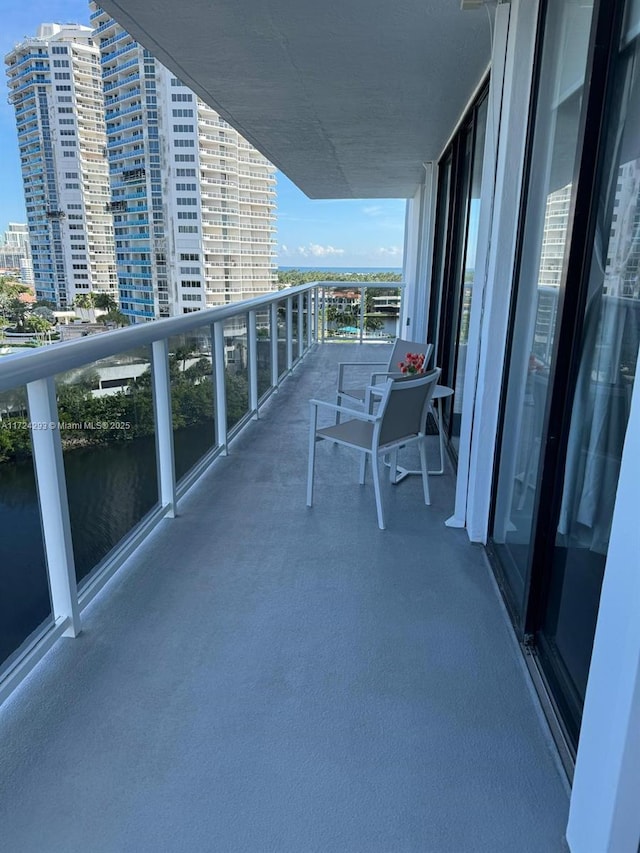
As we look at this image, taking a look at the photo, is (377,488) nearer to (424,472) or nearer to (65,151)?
(424,472)

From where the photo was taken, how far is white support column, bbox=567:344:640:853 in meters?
0.96

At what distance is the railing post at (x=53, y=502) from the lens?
170cm

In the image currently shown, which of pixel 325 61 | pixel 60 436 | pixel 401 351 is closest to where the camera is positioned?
pixel 60 436

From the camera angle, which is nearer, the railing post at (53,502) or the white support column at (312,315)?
the railing post at (53,502)

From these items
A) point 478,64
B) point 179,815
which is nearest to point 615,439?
point 179,815

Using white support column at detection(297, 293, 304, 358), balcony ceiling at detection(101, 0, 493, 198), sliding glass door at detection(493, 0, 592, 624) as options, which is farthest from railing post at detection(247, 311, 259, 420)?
white support column at detection(297, 293, 304, 358)

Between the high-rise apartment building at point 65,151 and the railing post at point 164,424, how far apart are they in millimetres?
28322

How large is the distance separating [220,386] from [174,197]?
88.2ft

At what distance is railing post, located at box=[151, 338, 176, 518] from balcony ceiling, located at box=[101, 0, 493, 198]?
1527mm

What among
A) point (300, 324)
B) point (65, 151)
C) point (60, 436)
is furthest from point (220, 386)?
point (65, 151)

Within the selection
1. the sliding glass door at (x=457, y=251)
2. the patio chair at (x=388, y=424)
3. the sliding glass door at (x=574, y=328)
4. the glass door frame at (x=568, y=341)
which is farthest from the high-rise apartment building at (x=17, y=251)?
the glass door frame at (x=568, y=341)

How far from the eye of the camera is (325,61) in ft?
9.93

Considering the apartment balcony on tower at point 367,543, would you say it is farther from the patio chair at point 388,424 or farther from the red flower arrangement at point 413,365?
the red flower arrangement at point 413,365

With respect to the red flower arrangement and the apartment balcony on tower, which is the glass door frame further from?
the red flower arrangement
